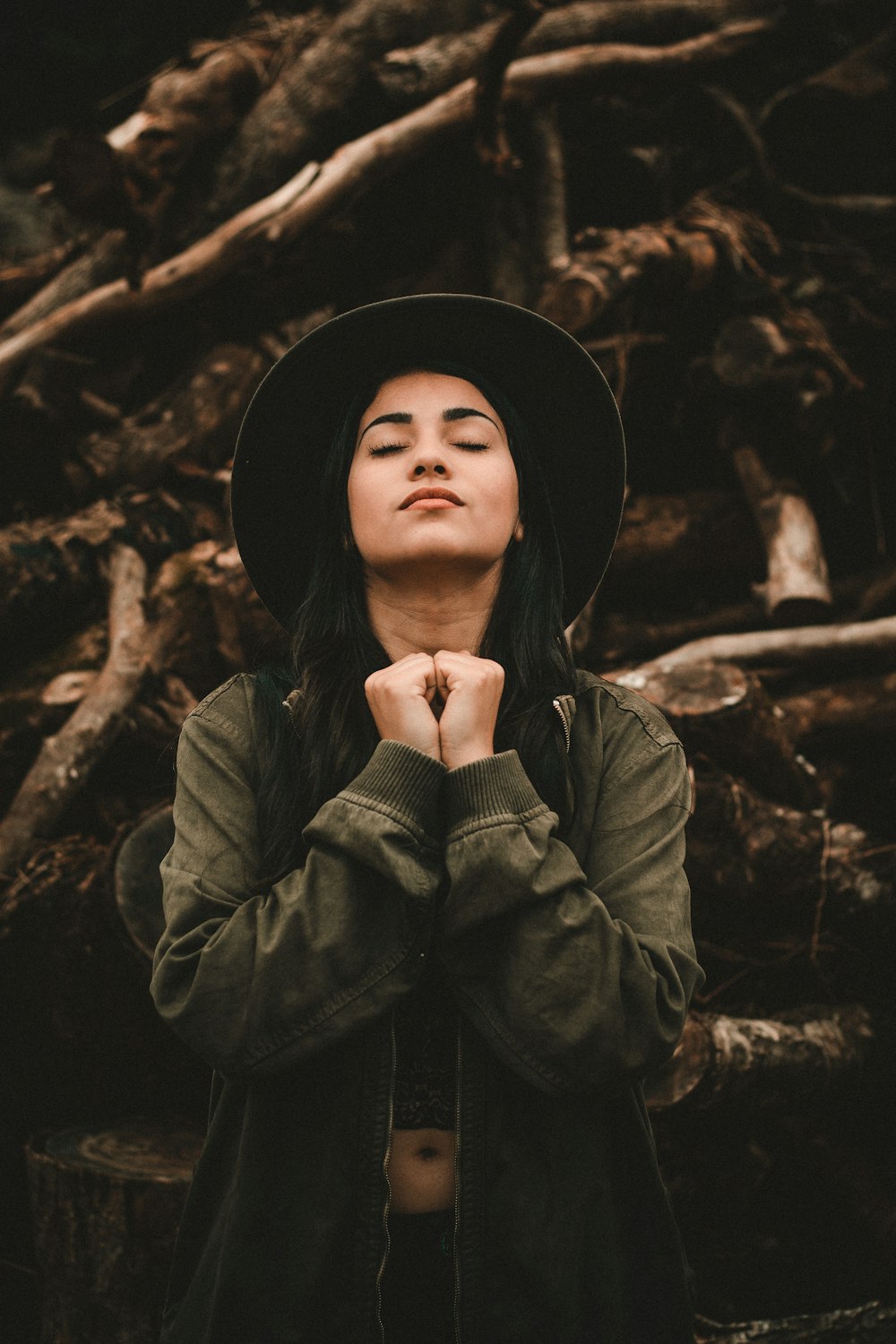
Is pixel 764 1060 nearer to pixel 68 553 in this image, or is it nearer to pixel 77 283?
pixel 68 553

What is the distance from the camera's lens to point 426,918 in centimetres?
142

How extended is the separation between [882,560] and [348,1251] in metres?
4.50

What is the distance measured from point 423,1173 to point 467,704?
820 mm

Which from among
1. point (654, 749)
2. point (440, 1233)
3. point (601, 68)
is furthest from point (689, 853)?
point (601, 68)

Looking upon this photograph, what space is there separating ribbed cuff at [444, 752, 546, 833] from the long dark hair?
189mm

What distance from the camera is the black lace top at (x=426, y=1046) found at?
158 cm

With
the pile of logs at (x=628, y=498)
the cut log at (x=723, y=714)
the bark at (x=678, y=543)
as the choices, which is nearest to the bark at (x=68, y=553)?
the pile of logs at (x=628, y=498)

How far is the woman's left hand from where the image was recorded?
5.03 feet

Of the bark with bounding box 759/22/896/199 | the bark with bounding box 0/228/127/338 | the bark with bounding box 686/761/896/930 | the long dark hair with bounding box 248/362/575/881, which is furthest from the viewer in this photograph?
the bark with bounding box 759/22/896/199

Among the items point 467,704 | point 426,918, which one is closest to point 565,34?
point 467,704

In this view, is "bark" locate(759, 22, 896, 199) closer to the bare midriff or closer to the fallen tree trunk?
the fallen tree trunk

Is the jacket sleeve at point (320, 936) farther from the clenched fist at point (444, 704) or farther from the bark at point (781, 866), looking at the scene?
the bark at point (781, 866)

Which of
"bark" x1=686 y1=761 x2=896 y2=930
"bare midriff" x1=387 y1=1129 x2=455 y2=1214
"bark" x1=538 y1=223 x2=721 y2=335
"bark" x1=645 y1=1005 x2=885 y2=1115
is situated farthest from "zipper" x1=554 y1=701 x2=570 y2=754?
"bark" x1=538 y1=223 x2=721 y2=335

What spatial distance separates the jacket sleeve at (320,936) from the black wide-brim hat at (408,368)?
2.39 ft
